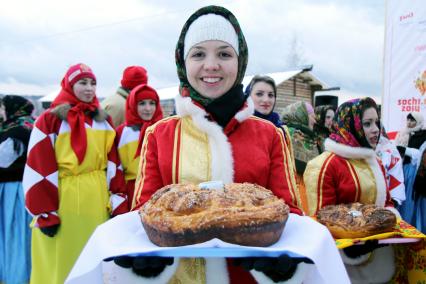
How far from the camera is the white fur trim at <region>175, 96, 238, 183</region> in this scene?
1.62 meters

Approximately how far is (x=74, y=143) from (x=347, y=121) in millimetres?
2217

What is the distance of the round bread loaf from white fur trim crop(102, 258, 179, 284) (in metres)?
1.46

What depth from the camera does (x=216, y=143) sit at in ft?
5.43

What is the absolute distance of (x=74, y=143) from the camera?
347 centimetres

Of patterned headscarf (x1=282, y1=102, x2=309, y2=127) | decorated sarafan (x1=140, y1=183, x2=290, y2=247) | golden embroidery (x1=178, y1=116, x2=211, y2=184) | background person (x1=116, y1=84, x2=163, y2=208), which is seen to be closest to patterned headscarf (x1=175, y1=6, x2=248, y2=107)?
golden embroidery (x1=178, y1=116, x2=211, y2=184)

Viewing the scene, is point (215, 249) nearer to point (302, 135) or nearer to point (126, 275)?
point (126, 275)

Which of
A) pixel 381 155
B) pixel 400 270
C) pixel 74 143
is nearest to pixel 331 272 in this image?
pixel 400 270

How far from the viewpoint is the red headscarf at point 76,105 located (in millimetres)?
3477

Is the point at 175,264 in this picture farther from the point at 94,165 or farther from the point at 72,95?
the point at 72,95

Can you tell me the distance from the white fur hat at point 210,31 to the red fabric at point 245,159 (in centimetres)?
34

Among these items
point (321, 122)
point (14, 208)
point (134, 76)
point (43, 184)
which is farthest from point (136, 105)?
point (321, 122)

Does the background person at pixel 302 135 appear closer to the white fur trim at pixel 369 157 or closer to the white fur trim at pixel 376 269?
the white fur trim at pixel 369 157

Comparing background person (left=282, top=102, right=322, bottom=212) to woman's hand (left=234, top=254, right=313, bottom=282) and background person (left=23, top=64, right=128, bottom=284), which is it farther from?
woman's hand (left=234, top=254, right=313, bottom=282)

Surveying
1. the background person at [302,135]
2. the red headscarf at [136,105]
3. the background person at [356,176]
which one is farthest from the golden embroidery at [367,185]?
the red headscarf at [136,105]
